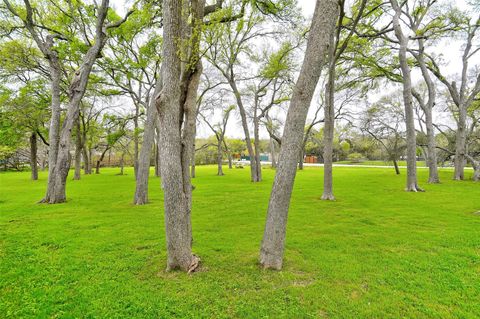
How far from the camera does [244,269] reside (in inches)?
135

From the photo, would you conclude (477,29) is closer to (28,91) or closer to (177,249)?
(177,249)

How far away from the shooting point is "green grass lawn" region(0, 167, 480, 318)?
2.59 meters

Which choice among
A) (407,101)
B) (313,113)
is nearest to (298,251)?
(407,101)

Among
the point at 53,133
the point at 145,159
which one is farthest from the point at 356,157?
the point at 53,133

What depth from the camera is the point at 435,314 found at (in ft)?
8.04

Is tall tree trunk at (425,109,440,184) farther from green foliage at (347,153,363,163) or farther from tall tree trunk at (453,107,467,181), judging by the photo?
green foliage at (347,153,363,163)

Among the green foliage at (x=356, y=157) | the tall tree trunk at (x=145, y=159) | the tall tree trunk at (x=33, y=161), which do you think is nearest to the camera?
the tall tree trunk at (x=145, y=159)

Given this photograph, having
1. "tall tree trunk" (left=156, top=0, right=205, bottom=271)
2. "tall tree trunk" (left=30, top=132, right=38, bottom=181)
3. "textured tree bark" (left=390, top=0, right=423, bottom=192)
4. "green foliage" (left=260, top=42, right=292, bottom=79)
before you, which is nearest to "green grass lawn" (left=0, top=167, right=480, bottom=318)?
"tall tree trunk" (left=156, top=0, right=205, bottom=271)

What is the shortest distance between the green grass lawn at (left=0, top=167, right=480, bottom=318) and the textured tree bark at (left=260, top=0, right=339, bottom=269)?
83 cm

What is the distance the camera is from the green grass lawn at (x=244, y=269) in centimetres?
259

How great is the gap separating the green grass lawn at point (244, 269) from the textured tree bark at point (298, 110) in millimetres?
832

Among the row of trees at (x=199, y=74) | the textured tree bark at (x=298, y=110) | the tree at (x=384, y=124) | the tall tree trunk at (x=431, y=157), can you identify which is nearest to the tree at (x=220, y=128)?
the row of trees at (x=199, y=74)

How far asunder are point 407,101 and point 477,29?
919cm

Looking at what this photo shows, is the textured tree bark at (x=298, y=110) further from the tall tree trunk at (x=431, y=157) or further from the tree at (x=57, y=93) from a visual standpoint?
the tall tree trunk at (x=431, y=157)
